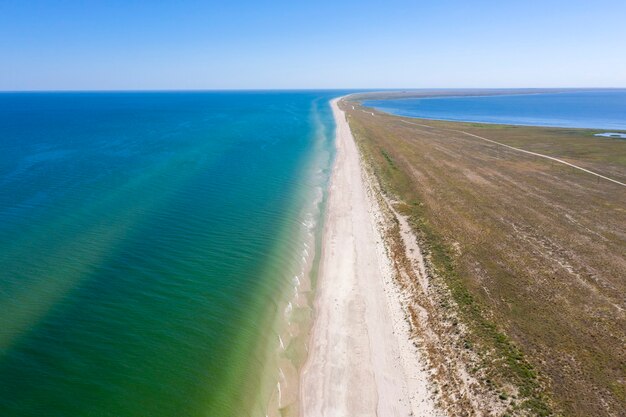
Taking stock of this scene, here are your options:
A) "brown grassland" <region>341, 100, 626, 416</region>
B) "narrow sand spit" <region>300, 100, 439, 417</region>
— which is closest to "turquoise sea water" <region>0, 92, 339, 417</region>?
"narrow sand spit" <region>300, 100, 439, 417</region>

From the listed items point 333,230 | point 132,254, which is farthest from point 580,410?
point 132,254

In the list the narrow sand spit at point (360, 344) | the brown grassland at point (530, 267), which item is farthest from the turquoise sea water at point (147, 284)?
the brown grassland at point (530, 267)

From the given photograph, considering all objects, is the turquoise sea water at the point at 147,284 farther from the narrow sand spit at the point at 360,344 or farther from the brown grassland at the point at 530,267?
the brown grassland at the point at 530,267

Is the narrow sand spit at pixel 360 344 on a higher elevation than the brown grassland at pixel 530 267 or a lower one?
lower

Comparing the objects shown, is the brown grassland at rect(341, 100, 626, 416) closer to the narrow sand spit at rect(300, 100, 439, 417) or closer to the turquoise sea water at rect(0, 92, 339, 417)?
the narrow sand spit at rect(300, 100, 439, 417)

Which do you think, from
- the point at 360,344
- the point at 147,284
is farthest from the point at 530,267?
the point at 147,284

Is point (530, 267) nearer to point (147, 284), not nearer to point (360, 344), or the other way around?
point (360, 344)

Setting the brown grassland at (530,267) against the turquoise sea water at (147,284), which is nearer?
the brown grassland at (530,267)
